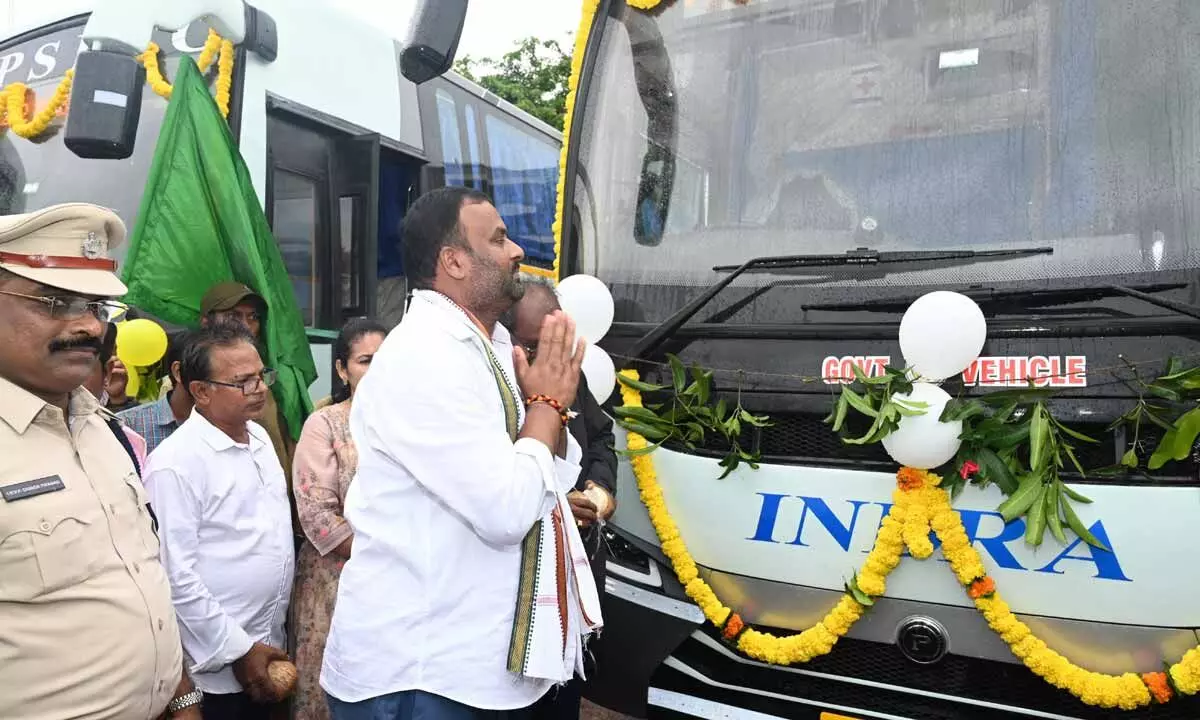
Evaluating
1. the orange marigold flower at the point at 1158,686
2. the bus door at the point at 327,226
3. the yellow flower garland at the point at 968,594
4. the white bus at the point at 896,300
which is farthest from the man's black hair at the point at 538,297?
the bus door at the point at 327,226

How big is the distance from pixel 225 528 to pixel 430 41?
5.35 ft

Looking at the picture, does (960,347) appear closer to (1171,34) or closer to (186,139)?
(1171,34)

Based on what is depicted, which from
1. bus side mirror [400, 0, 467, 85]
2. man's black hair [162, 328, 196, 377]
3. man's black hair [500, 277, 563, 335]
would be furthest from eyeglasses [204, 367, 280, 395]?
bus side mirror [400, 0, 467, 85]

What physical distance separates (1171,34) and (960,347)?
104 centimetres

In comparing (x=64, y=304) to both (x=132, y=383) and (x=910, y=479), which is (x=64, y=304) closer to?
(x=910, y=479)

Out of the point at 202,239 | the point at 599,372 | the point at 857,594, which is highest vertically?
the point at 202,239

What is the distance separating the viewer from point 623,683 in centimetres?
297

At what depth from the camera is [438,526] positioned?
2008mm

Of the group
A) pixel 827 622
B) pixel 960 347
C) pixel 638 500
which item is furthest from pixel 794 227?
pixel 827 622

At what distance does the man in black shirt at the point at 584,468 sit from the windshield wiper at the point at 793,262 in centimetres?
25

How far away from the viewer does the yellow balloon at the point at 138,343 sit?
4023mm

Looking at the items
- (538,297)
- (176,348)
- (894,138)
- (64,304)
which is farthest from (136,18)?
(894,138)

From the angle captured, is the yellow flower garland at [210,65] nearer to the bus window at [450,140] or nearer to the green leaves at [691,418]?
the bus window at [450,140]

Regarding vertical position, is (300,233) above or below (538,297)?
above
